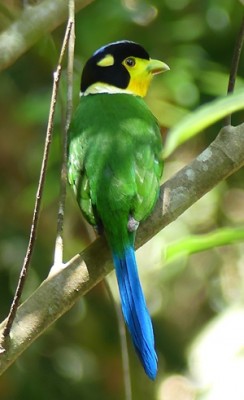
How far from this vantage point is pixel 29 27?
2607 mm

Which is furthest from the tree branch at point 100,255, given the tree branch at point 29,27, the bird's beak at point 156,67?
the bird's beak at point 156,67

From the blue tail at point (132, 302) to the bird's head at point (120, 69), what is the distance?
3.06 ft

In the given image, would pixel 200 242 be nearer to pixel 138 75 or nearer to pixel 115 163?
pixel 115 163

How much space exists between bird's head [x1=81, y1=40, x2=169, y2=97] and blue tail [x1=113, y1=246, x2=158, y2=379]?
0.93 m

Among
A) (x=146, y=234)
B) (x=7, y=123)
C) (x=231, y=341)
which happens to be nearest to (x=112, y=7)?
(x=7, y=123)

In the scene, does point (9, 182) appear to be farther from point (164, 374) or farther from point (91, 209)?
point (91, 209)

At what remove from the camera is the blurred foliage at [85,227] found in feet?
11.0

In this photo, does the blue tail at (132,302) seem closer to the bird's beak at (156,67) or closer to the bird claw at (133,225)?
the bird claw at (133,225)

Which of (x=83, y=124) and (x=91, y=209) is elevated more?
(x=83, y=124)

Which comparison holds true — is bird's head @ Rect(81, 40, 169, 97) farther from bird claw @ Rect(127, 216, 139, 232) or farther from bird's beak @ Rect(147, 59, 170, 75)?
bird claw @ Rect(127, 216, 139, 232)

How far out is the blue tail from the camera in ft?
6.77

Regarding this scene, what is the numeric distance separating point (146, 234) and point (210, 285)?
6.16ft

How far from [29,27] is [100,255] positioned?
84 cm

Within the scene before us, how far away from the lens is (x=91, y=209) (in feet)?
7.41
